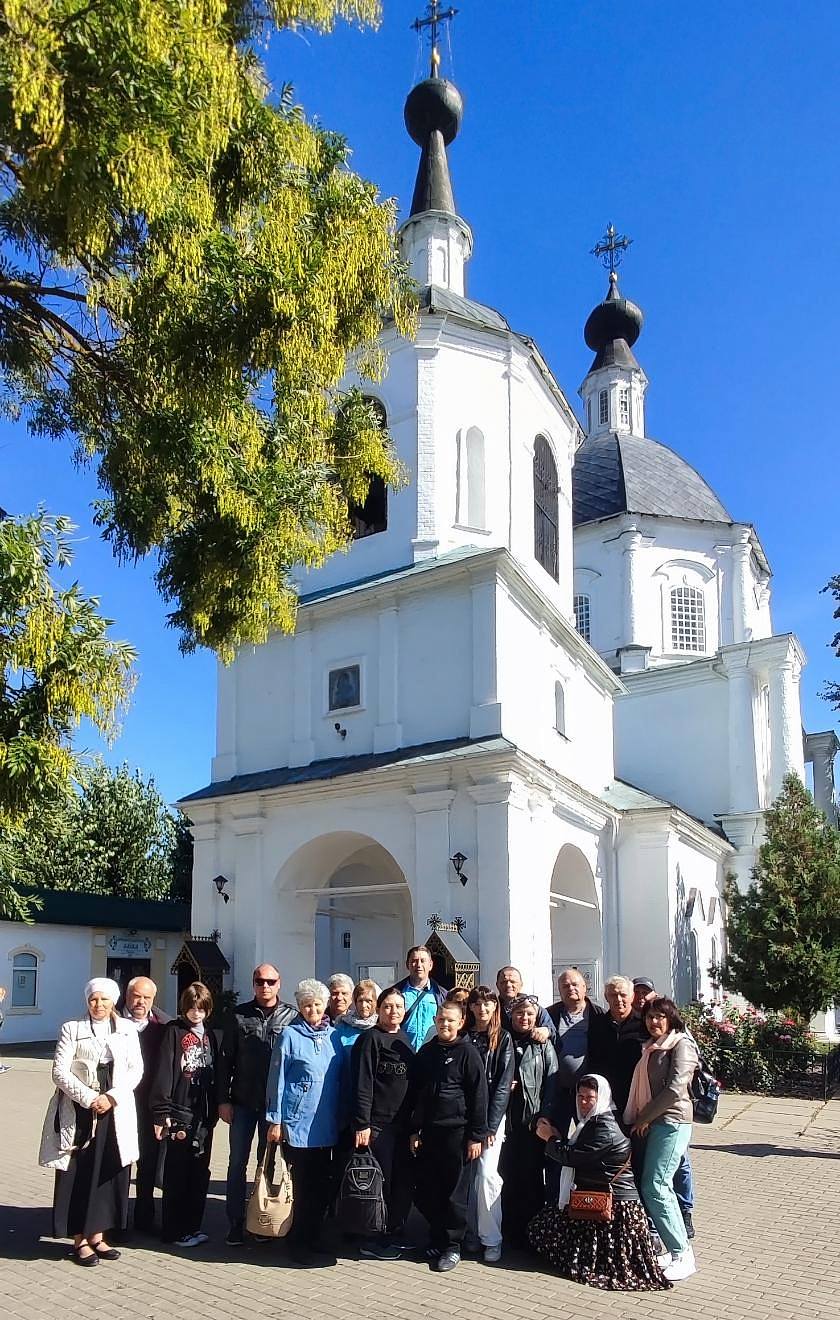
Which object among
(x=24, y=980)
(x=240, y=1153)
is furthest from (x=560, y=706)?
(x=24, y=980)

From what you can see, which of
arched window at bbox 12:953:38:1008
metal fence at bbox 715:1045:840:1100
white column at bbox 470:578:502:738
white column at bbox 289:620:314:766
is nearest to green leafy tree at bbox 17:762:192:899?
arched window at bbox 12:953:38:1008

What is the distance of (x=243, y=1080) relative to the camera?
727cm

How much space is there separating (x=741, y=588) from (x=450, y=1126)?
25111mm

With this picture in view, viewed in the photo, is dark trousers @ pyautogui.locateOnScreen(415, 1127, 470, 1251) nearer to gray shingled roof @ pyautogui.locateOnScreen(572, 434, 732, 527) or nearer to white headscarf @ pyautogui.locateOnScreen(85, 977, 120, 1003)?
white headscarf @ pyautogui.locateOnScreen(85, 977, 120, 1003)

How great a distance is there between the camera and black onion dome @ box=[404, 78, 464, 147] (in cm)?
2295

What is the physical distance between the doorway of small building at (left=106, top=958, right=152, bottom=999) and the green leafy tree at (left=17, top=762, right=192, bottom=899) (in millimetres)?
5555

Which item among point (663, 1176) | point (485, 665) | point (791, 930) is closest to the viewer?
point (663, 1176)

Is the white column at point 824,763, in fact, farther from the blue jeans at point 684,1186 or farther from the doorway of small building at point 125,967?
the blue jeans at point 684,1186

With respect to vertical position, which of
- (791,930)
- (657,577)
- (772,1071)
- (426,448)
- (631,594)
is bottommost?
(772,1071)

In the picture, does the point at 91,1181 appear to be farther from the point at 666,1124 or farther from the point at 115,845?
the point at 115,845

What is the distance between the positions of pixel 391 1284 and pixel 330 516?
537 cm

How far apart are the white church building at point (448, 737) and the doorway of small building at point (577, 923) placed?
0.04 metres

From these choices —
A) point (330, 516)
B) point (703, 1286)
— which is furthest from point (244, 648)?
point (703, 1286)

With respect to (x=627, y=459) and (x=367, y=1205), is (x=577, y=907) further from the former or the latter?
(x=627, y=459)
